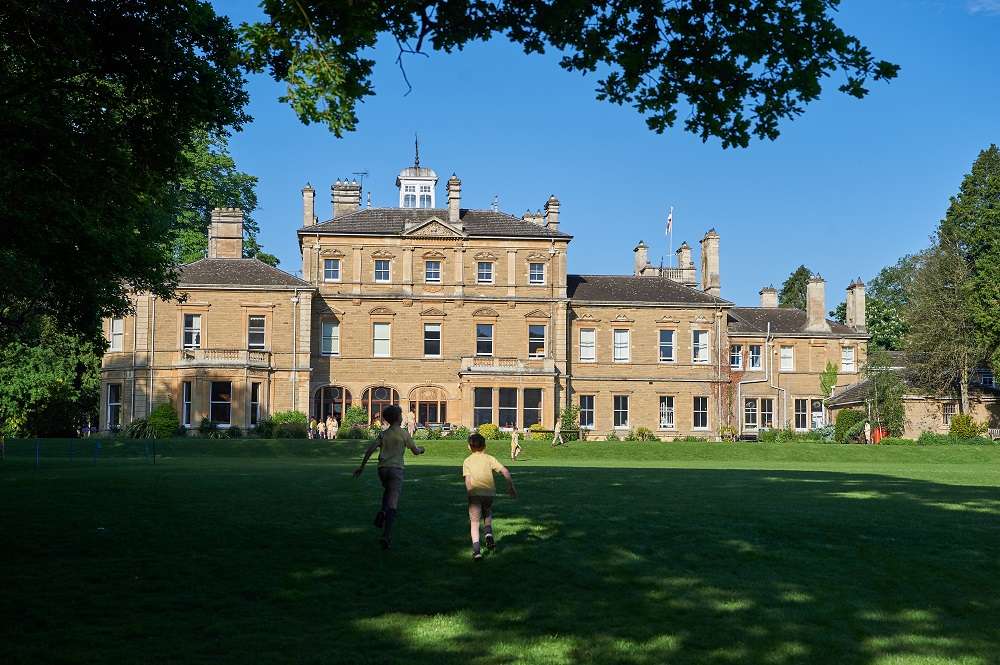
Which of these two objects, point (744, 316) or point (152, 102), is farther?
point (744, 316)

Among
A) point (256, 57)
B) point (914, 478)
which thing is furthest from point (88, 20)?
→ point (914, 478)

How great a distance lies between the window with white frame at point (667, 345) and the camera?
6112cm

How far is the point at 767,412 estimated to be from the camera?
209ft

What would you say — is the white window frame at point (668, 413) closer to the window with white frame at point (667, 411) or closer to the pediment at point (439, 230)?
the window with white frame at point (667, 411)

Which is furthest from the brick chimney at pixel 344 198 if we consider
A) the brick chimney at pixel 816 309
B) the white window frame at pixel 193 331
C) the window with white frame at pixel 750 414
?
the brick chimney at pixel 816 309

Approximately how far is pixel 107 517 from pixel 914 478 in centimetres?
2088

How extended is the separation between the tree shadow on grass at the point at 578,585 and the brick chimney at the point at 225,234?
136 feet

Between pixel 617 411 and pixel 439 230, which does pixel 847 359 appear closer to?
pixel 617 411

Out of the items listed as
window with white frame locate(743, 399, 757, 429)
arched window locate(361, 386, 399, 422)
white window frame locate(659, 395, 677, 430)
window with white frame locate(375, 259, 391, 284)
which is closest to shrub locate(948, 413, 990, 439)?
window with white frame locate(743, 399, 757, 429)

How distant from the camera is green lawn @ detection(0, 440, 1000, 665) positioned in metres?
9.10

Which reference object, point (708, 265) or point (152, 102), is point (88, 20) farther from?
point (708, 265)

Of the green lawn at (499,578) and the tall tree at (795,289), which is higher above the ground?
the tall tree at (795,289)

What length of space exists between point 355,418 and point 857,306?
33342mm

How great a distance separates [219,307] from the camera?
182ft
